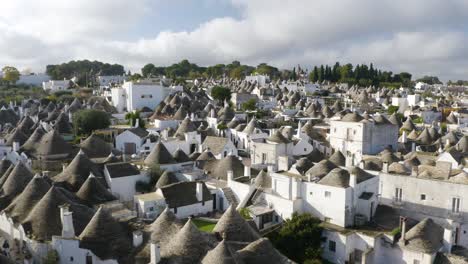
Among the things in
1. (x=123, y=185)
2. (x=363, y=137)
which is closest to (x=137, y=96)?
(x=363, y=137)

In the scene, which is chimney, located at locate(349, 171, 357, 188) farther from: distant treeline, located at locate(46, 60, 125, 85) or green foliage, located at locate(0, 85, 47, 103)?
distant treeline, located at locate(46, 60, 125, 85)

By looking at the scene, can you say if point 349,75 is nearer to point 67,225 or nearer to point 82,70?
point 82,70

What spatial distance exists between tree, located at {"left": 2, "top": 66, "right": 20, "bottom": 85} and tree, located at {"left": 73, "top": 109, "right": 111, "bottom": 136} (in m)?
53.4

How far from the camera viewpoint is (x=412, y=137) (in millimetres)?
47844

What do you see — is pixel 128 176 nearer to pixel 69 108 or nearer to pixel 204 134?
pixel 204 134

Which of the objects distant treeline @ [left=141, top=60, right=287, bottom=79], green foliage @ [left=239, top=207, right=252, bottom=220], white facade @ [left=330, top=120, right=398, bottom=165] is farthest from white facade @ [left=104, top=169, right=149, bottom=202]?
distant treeline @ [left=141, top=60, right=287, bottom=79]

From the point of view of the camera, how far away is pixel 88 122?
152 ft

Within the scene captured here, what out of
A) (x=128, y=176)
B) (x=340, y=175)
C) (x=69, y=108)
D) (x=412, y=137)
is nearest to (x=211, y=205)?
(x=128, y=176)

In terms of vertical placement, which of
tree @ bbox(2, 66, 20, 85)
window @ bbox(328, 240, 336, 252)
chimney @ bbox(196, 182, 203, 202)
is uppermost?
tree @ bbox(2, 66, 20, 85)

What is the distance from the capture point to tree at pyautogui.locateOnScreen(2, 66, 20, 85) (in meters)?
89.9

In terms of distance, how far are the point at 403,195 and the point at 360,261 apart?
7.23 metres

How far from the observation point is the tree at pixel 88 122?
1828 inches

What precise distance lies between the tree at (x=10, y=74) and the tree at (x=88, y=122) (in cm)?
5340

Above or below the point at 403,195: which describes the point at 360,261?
below
